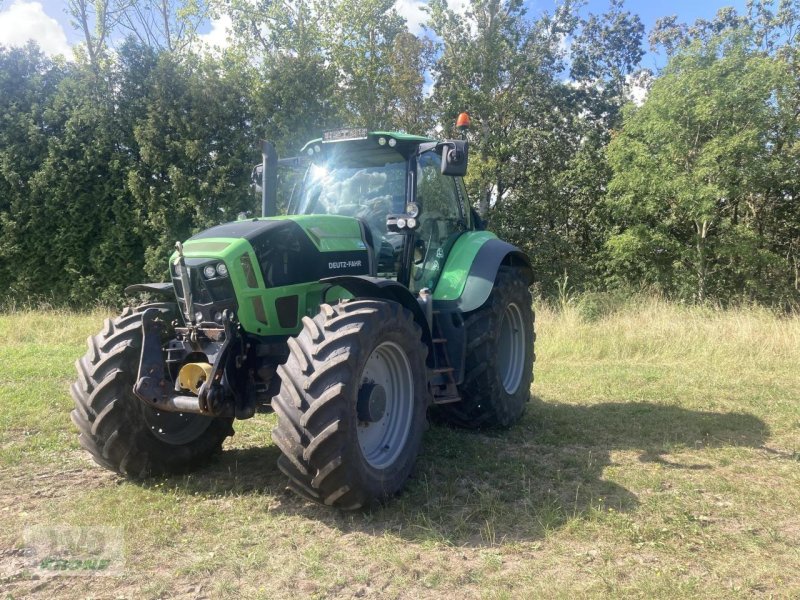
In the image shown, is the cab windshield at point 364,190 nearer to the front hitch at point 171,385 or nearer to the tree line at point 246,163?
the front hitch at point 171,385

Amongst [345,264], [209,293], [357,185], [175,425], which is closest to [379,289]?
[345,264]

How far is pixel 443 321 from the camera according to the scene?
501 cm

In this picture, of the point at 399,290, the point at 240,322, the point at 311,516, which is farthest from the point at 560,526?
the point at 240,322

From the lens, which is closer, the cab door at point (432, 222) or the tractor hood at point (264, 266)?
Result: the tractor hood at point (264, 266)

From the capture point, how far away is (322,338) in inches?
138

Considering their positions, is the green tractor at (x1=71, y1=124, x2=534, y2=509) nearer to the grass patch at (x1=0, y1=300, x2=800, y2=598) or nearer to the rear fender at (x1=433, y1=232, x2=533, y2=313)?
the rear fender at (x1=433, y1=232, x2=533, y2=313)

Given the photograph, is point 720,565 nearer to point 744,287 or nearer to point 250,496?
point 250,496

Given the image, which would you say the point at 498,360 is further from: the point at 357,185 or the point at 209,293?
the point at 209,293

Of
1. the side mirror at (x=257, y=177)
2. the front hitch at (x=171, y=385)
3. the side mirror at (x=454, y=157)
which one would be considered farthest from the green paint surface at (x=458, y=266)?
the front hitch at (x=171, y=385)

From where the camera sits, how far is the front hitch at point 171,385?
11.8 ft

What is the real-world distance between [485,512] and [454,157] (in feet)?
8.40

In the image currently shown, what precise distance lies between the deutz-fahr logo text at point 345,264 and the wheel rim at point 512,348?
1.98 metres

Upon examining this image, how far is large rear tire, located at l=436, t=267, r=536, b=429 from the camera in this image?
5242 mm

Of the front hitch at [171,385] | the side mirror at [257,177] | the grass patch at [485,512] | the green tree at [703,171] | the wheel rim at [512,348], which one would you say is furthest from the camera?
the green tree at [703,171]
